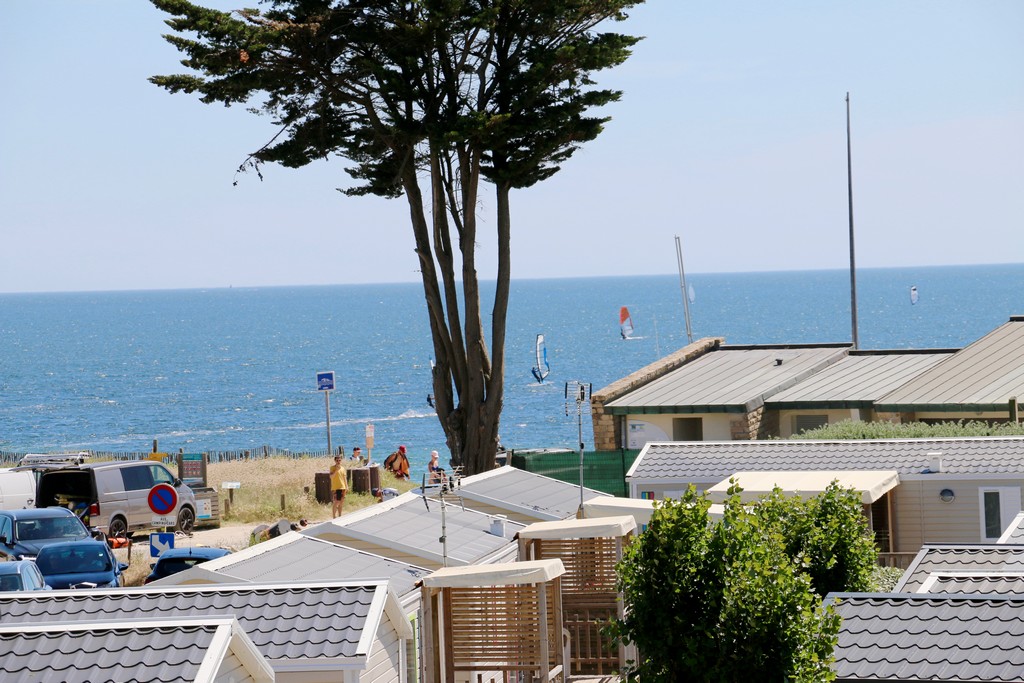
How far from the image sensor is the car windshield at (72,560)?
23.5 metres

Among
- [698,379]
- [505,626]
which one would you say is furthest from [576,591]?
[698,379]

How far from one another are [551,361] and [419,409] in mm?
43516

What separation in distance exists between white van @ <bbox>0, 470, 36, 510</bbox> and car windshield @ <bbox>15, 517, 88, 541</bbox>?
16.0 feet

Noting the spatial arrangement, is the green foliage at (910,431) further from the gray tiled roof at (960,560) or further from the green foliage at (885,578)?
the gray tiled roof at (960,560)

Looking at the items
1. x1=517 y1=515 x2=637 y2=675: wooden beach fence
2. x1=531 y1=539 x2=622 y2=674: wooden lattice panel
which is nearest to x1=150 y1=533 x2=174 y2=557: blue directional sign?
x1=517 y1=515 x2=637 y2=675: wooden beach fence

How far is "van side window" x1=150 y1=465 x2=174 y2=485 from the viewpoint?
103 feet

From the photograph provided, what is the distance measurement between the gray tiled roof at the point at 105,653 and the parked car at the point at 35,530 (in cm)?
1579

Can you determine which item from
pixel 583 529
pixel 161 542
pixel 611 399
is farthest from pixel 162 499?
pixel 611 399

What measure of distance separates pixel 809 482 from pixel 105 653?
14493mm

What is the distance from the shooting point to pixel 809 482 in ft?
72.1

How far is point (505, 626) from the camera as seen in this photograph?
16.3 m

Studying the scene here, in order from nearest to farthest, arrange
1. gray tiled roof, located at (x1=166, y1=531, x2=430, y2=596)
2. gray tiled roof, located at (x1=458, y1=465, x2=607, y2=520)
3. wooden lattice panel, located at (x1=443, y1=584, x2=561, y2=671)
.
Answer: gray tiled roof, located at (x1=166, y1=531, x2=430, y2=596), wooden lattice panel, located at (x1=443, y1=584, x2=561, y2=671), gray tiled roof, located at (x1=458, y1=465, x2=607, y2=520)

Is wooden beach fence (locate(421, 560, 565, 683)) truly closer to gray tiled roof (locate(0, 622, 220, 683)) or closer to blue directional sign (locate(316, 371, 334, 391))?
gray tiled roof (locate(0, 622, 220, 683))

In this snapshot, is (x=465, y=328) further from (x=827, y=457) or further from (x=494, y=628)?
(x=494, y=628)
